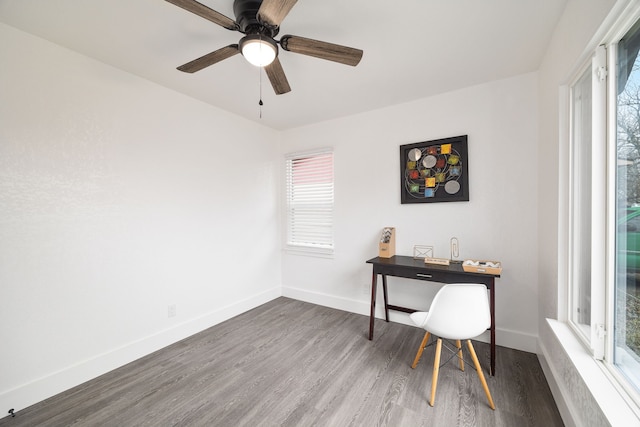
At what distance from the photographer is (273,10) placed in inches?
48.5

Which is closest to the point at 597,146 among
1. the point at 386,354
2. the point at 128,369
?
the point at 386,354

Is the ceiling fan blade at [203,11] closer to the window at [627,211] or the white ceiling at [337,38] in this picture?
the white ceiling at [337,38]

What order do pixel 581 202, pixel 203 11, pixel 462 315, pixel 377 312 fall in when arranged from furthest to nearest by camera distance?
pixel 377 312, pixel 462 315, pixel 581 202, pixel 203 11

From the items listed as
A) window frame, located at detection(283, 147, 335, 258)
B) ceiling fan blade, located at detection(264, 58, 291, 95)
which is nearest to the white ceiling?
ceiling fan blade, located at detection(264, 58, 291, 95)

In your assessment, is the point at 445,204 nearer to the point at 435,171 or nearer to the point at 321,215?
the point at 435,171

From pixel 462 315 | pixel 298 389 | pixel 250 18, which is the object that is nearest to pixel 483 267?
pixel 462 315

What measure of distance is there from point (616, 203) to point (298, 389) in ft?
7.42

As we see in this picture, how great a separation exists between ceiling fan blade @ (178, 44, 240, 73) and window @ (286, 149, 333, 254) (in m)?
2.04

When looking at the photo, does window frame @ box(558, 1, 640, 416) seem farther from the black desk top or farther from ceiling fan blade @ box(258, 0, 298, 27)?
ceiling fan blade @ box(258, 0, 298, 27)

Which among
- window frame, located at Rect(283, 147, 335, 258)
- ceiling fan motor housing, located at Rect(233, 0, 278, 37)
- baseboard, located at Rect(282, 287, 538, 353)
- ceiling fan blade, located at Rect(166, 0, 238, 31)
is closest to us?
ceiling fan blade, located at Rect(166, 0, 238, 31)

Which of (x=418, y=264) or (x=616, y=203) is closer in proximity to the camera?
(x=616, y=203)

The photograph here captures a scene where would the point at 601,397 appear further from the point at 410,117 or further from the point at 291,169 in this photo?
the point at 291,169

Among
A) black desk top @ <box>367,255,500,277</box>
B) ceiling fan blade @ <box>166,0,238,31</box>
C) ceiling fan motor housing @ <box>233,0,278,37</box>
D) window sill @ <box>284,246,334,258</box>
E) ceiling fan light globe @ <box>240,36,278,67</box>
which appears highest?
ceiling fan motor housing @ <box>233,0,278,37</box>

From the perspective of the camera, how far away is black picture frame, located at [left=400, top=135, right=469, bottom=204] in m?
2.65
